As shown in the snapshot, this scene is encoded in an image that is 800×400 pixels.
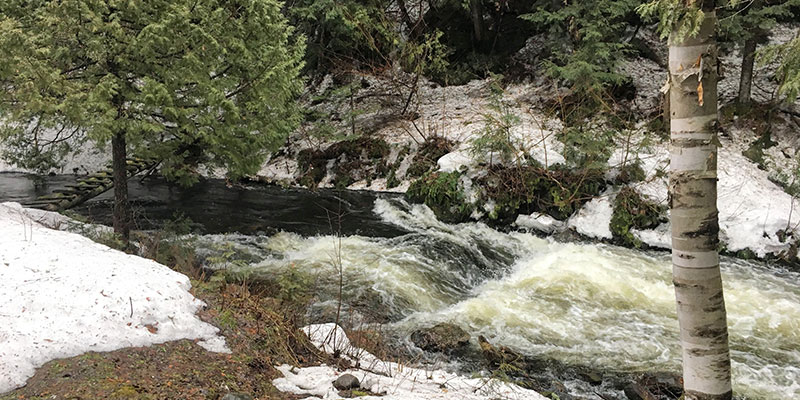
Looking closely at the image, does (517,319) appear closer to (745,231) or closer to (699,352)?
(699,352)

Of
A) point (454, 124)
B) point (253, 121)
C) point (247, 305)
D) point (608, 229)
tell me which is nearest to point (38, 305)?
point (247, 305)

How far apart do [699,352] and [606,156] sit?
8.93 m

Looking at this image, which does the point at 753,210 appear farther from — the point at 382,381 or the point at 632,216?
the point at 382,381

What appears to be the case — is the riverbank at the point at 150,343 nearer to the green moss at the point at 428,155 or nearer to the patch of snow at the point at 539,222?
the patch of snow at the point at 539,222

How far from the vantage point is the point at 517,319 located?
6.88 metres

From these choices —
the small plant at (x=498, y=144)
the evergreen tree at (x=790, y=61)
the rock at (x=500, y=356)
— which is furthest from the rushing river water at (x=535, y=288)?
the evergreen tree at (x=790, y=61)

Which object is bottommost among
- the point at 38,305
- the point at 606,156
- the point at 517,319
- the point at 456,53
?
the point at 517,319

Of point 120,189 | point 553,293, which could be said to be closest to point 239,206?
point 120,189

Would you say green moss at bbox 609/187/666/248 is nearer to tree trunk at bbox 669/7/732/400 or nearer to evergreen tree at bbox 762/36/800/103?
evergreen tree at bbox 762/36/800/103

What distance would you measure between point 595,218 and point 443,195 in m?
3.52

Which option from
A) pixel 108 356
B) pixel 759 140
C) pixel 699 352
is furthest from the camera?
pixel 759 140

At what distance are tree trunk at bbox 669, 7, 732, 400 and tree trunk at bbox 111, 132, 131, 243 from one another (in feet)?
25.8

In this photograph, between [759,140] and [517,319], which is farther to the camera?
[759,140]

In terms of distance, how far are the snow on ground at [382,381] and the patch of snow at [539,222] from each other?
20.8 ft
